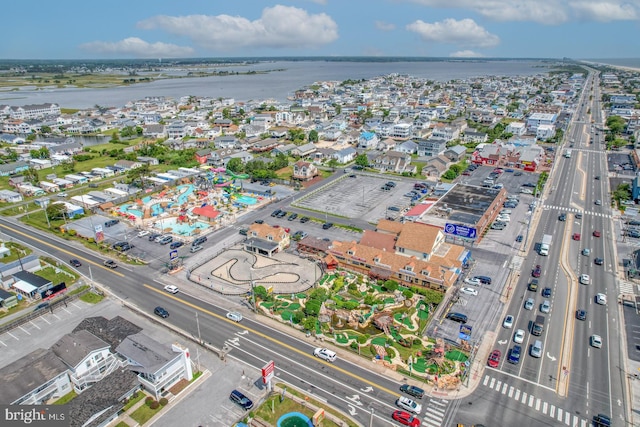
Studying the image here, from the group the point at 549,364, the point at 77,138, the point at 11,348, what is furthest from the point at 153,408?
the point at 77,138

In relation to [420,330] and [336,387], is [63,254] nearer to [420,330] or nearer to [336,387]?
[336,387]

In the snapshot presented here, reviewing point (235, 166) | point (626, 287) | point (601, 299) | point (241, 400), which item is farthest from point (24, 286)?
point (626, 287)

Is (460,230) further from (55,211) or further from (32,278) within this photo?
(55,211)

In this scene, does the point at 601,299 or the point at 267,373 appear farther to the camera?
the point at 601,299

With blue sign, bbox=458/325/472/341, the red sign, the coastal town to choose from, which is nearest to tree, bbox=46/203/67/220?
the coastal town

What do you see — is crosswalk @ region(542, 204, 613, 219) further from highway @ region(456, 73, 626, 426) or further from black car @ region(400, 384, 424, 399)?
black car @ region(400, 384, 424, 399)

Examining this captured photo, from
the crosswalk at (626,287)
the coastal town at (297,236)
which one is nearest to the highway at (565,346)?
the crosswalk at (626,287)
